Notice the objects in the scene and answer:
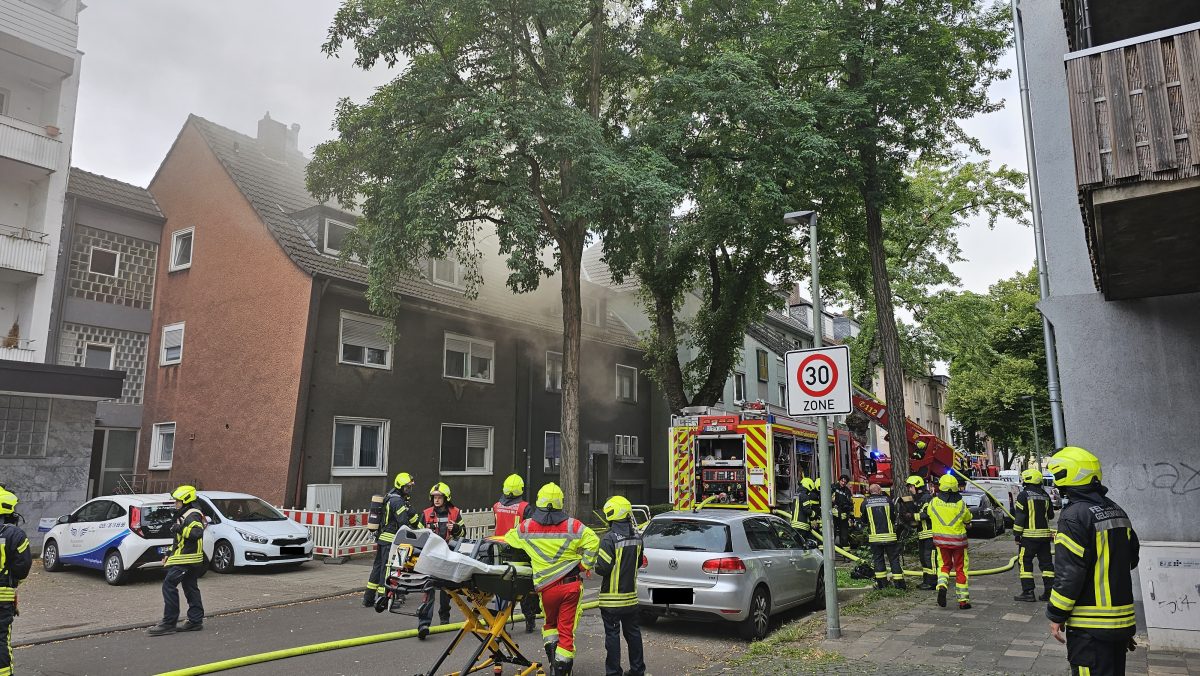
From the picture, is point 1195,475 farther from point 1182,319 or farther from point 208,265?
point 208,265

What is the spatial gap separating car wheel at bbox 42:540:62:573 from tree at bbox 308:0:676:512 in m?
6.85

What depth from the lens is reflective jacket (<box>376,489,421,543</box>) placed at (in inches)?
388

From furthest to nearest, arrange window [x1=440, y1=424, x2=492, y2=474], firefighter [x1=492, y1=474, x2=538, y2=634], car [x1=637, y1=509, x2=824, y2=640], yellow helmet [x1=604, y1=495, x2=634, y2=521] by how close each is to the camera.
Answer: window [x1=440, y1=424, x2=492, y2=474]
firefighter [x1=492, y1=474, x2=538, y2=634]
car [x1=637, y1=509, x2=824, y2=640]
yellow helmet [x1=604, y1=495, x2=634, y2=521]

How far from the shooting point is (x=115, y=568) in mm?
12500

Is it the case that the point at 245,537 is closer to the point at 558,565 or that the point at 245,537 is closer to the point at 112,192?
the point at 558,565

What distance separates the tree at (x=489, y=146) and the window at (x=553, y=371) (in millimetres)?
8117

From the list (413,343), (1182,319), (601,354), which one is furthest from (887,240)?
(1182,319)

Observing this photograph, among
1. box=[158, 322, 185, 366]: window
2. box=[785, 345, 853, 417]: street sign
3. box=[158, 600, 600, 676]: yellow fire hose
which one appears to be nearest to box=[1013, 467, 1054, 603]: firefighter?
box=[785, 345, 853, 417]: street sign

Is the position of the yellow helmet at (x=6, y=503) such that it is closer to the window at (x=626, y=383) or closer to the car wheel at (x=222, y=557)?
the car wheel at (x=222, y=557)

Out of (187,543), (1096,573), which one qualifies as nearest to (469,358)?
(187,543)

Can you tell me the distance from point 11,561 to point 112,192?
18150 mm

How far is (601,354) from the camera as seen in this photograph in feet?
88.1

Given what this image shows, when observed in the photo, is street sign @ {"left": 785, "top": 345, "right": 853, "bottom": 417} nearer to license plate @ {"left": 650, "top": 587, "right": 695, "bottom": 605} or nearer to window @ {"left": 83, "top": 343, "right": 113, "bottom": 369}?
license plate @ {"left": 650, "top": 587, "right": 695, "bottom": 605}

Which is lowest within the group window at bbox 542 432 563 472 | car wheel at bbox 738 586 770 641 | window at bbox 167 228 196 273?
car wheel at bbox 738 586 770 641
